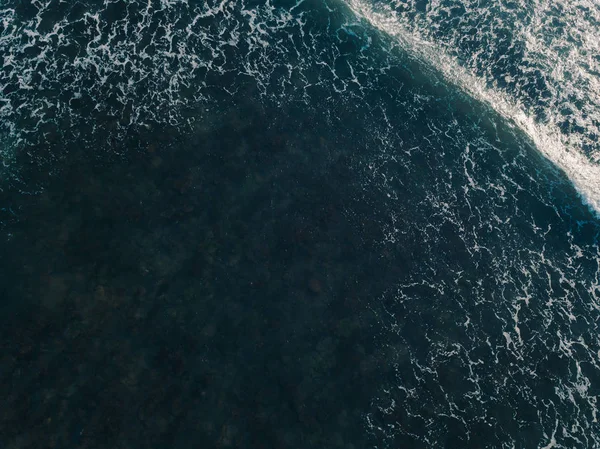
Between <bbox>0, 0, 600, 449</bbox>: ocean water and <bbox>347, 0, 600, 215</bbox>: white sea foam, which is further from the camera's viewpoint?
<bbox>347, 0, 600, 215</bbox>: white sea foam

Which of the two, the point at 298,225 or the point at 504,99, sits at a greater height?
the point at 504,99

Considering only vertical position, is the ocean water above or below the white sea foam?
below

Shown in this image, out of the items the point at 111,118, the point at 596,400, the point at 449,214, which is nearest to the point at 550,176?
the point at 449,214

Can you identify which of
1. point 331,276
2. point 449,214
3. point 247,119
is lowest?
point 331,276

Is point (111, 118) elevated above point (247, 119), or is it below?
below

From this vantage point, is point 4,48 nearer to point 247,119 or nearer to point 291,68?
point 247,119
